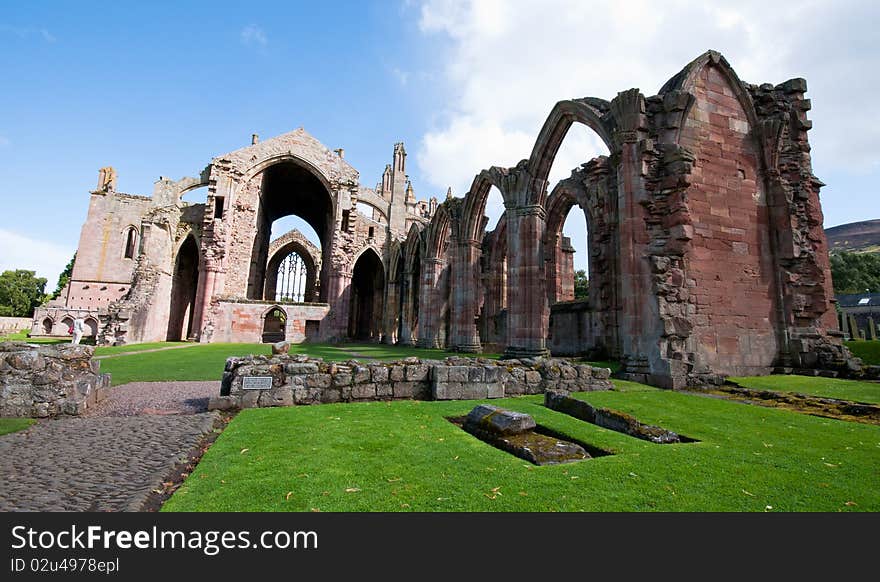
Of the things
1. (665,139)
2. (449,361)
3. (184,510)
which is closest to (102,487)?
(184,510)

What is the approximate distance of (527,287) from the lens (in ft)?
46.3

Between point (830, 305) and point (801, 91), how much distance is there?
20.2 ft

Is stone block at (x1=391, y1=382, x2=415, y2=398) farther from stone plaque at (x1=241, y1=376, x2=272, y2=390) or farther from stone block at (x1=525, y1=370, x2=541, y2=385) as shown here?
stone block at (x1=525, y1=370, x2=541, y2=385)

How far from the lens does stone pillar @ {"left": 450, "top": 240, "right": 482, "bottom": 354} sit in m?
19.2

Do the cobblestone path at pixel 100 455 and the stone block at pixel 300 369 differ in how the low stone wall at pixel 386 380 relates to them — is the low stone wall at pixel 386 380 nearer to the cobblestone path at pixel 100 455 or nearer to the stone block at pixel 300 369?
the stone block at pixel 300 369

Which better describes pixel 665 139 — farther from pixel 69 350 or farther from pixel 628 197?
pixel 69 350

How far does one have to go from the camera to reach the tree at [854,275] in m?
45.0

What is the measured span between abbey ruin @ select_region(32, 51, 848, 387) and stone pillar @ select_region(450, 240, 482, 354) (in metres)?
0.07

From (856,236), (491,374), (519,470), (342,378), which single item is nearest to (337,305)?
(342,378)

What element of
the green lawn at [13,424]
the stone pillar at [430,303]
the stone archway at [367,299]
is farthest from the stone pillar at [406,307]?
the green lawn at [13,424]

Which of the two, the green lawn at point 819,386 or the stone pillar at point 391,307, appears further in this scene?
the stone pillar at point 391,307

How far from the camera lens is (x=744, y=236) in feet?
35.2

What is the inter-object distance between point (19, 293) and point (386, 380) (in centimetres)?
7230

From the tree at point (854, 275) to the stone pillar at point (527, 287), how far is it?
160ft
